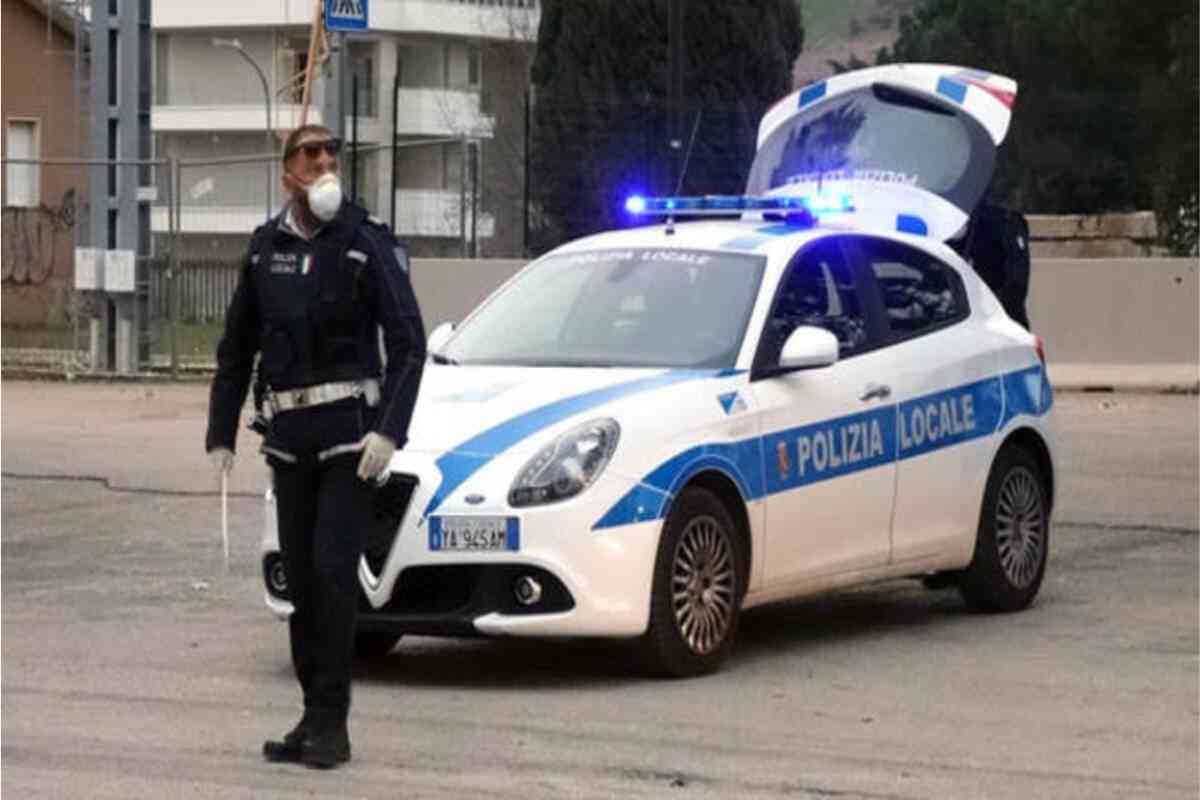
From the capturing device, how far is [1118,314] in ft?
84.4

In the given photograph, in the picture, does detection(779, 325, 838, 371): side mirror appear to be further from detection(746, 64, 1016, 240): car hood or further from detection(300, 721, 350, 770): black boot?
detection(746, 64, 1016, 240): car hood

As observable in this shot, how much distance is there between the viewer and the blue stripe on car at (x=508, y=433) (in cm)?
910

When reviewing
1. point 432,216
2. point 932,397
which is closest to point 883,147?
point 932,397

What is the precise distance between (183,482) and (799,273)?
7.36m

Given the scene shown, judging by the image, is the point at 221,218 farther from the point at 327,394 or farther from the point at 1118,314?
the point at 327,394

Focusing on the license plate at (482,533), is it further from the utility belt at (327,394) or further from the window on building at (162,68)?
the window on building at (162,68)

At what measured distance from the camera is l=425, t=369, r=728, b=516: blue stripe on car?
29.9 feet

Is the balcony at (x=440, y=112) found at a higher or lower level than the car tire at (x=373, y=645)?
higher

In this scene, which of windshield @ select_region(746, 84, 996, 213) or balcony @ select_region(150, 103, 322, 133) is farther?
balcony @ select_region(150, 103, 322, 133)

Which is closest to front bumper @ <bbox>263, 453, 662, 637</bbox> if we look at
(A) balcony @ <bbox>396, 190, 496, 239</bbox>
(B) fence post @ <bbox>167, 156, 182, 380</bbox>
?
(B) fence post @ <bbox>167, 156, 182, 380</bbox>

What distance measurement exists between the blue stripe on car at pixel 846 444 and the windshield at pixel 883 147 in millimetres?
2433

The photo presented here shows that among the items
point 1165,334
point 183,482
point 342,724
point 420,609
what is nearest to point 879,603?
point 420,609

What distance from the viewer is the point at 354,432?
7.86m

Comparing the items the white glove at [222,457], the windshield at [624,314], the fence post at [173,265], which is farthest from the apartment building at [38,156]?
the white glove at [222,457]
